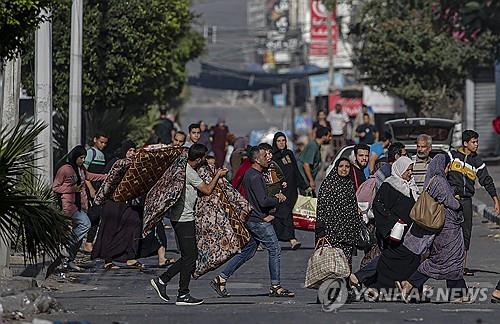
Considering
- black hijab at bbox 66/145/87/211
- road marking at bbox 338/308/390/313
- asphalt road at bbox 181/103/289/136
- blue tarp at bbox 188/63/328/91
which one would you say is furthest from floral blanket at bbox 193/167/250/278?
asphalt road at bbox 181/103/289/136

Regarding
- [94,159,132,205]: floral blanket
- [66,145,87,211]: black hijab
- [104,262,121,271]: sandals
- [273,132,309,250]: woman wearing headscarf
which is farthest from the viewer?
[273,132,309,250]: woman wearing headscarf

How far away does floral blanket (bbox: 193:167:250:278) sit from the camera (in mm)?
14797

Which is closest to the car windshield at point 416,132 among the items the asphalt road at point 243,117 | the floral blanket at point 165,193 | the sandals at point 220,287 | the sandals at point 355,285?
the sandals at point 220,287

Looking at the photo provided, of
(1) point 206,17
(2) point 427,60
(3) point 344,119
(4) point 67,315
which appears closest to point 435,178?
(4) point 67,315

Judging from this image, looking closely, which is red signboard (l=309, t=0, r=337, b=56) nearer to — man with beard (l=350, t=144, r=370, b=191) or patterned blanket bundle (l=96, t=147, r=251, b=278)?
man with beard (l=350, t=144, r=370, b=191)

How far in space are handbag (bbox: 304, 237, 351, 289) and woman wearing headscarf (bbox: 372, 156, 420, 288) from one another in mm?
510

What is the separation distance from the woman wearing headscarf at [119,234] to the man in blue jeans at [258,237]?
3.35 metres

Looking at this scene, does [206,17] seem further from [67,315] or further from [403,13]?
[67,315]

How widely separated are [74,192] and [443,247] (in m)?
5.68

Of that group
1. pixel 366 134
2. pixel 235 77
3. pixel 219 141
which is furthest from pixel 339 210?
pixel 235 77

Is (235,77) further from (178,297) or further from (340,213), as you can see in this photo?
(178,297)

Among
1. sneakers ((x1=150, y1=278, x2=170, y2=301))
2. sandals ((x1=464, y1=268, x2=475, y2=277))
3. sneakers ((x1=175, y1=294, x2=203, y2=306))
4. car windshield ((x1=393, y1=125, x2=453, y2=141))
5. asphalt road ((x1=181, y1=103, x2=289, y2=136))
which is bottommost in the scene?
asphalt road ((x1=181, y1=103, x2=289, y2=136))

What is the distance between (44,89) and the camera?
62.7 ft

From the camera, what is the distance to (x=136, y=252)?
1872 centimetres
